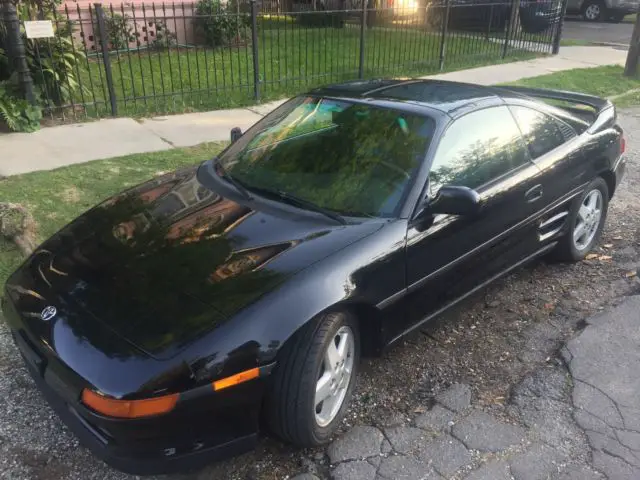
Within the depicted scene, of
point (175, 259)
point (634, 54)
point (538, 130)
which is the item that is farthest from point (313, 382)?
point (634, 54)

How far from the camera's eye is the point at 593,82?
36.0 feet

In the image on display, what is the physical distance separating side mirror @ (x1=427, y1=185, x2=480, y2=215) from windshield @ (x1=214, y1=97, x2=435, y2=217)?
181 millimetres

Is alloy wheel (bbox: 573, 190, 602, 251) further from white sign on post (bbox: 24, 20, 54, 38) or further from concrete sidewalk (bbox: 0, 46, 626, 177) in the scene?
white sign on post (bbox: 24, 20, 54, 38)

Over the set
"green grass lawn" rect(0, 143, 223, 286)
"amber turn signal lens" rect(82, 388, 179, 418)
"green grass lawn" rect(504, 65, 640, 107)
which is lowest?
"green grass lawn" rect(504, 65, 640, 107)

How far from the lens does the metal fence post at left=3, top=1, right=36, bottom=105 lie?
6652 mm

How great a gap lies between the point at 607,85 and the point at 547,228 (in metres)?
8.13

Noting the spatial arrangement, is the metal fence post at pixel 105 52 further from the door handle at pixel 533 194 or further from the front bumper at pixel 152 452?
the front bumper at pixel 152 452

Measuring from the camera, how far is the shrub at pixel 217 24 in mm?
11633

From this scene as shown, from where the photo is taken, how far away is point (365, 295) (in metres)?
2.76

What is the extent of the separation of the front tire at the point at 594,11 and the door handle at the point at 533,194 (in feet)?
72.7

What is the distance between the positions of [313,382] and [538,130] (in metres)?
2.51

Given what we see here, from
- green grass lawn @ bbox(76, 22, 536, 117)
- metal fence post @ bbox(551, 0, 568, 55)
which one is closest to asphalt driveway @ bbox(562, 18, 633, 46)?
metal fence post @ bbox(551, 0, 568, 55)

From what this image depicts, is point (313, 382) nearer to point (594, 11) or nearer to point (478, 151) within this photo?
point (478, 151)

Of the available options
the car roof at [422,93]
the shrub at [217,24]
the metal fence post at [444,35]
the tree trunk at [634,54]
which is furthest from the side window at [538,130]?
the tree trunk at [634,54]
